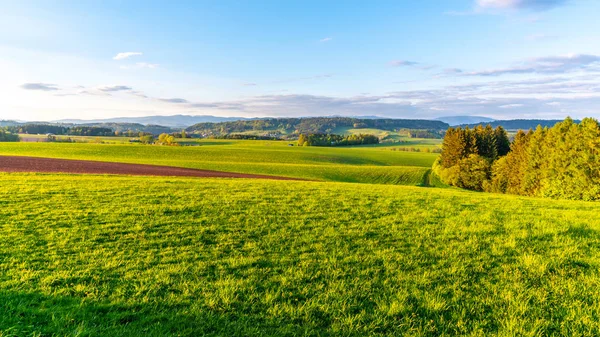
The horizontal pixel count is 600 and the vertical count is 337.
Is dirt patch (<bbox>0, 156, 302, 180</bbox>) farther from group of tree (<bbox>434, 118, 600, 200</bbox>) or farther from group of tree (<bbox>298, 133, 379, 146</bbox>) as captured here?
group of tree (<bbox>298, 133, 379, 146</bbox>)

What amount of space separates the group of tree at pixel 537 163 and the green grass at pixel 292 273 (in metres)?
36.7

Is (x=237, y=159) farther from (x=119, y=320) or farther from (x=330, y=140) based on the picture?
→ (x=330, y=140)

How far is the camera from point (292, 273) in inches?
274

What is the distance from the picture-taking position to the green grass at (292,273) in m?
5.02

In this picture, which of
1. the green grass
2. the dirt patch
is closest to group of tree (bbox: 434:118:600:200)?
the green grass

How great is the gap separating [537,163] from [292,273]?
5640cm

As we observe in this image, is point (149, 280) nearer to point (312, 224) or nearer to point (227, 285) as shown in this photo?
point (227, 285)

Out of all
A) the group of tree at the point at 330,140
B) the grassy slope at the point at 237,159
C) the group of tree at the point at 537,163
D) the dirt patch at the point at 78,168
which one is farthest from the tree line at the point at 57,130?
the group of tree at the point at 537,163

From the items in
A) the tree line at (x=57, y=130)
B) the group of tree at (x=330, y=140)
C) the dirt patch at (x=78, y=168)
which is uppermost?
the tree line at (x=57, y=130)

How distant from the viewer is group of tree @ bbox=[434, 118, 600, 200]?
38.5 m

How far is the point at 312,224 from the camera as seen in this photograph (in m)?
11.2

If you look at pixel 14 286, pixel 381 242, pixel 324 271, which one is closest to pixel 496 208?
pixel 381 242

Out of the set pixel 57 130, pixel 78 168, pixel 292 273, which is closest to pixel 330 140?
pixel 78 168

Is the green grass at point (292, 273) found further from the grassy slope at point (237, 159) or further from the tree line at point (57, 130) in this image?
the tree line at point (57, 130)
